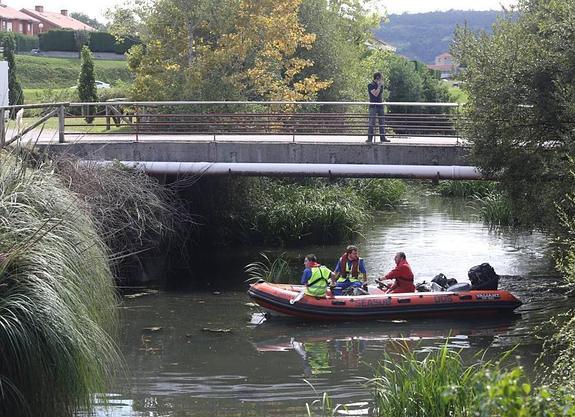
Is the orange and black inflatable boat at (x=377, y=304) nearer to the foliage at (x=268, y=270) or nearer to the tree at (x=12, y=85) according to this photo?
the foliage at (x=268, y=270)

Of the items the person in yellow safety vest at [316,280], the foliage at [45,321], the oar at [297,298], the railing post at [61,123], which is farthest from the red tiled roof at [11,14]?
the foliage at [45,321]

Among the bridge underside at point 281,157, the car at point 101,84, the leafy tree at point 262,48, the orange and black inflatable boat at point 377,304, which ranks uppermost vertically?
the leafy tree at point 262,48

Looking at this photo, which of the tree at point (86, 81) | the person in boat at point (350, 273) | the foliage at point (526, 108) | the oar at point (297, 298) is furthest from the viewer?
the tree at point (86, 81)

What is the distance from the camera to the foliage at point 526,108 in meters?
17.9

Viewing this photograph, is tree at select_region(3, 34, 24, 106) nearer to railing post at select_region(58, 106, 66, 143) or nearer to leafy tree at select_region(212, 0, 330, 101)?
leafy tree at select_region(212, 0, 330, 101)

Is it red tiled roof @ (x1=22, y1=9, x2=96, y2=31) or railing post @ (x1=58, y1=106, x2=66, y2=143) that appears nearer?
railing post @ (x1=58, y1=106, x2=66, y2=143)

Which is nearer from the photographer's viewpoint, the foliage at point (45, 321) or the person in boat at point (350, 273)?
the foliage at point (45, 321)

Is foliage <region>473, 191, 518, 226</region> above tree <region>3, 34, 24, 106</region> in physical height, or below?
below

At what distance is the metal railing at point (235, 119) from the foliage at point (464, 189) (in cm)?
446

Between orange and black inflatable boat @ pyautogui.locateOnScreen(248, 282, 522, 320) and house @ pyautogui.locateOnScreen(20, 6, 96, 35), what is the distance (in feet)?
303

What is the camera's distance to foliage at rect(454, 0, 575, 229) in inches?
706

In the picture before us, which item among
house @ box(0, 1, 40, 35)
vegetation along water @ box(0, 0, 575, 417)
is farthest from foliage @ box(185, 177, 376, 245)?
house @ box(0, 1, 40, 35)

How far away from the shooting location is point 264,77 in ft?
111

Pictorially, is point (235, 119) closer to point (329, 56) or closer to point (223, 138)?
point (223, 138)
